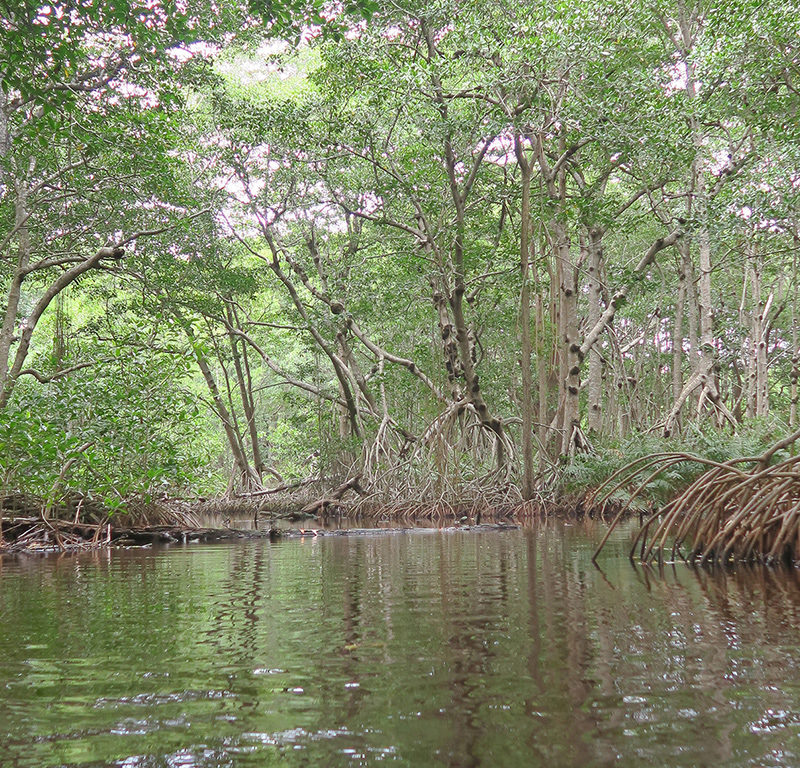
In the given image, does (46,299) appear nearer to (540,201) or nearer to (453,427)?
(453,427)

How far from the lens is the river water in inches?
39.9

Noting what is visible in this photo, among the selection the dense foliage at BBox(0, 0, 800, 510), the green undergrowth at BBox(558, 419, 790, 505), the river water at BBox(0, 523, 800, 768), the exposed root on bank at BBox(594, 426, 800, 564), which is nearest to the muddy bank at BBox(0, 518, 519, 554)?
the dense foliage at BBox(0, 0, 800, 510)

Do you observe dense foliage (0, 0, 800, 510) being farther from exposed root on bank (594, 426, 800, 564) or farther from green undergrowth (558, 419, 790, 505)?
exposed root on bank (594, 426, 800, 564)

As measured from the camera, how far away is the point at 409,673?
4.81ft

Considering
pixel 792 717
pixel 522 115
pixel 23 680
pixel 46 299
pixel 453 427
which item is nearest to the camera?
pixel 792 717

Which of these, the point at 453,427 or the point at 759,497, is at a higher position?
the point at 453,427

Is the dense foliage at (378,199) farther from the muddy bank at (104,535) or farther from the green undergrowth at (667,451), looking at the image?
the muddy bank at (104,535)

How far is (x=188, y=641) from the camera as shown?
1.88m

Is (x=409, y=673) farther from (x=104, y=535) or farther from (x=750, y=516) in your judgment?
(x=104, y=535)

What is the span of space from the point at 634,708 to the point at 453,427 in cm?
1082

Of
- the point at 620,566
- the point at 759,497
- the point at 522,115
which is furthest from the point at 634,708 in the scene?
the point at 522,115

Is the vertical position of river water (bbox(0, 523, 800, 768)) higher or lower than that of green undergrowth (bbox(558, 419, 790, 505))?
lower

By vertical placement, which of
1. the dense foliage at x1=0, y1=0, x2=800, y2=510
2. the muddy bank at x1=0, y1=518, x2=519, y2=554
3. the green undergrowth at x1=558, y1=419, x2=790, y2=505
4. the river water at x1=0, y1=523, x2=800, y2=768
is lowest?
the muddy bank at x1=0, y1=518, x2=519, y2=554

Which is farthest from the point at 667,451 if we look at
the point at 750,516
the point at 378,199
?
the point at 378,199
